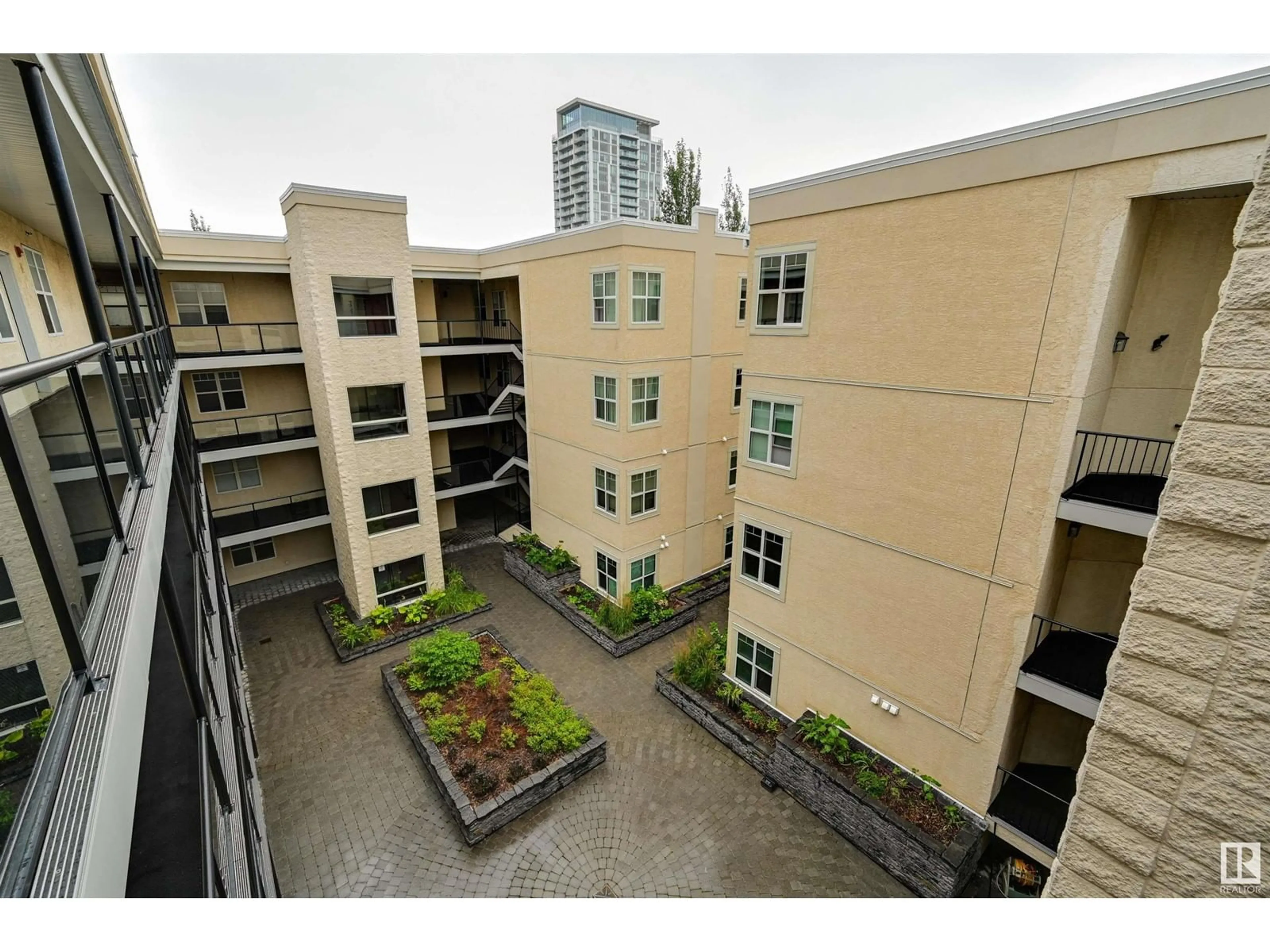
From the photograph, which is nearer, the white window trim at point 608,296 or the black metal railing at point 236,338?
the white window trim at point 608,296

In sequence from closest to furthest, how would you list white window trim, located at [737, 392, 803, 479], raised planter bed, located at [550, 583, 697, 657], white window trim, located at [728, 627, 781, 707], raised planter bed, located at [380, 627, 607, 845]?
raised planter bed, located at [380, 627, 607, 845] < white window trim, located at [737, 392, 803, 479] < white window trim, located at [728, 627, 781, 707] < raised planter bed, located at [550, 583, 697, 657]

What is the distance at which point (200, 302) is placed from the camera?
14641 mm

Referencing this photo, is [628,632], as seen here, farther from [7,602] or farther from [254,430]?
[7,602]

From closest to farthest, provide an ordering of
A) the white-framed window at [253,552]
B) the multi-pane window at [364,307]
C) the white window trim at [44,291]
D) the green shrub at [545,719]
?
the white window trim at [44,291], the green shrub at [545,719], the multi-pane window at [364,307], the white-framed window at [253,552]

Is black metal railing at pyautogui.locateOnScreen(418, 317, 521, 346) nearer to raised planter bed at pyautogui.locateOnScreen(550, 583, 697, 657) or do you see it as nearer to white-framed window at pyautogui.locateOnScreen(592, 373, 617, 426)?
white-framed window at pyautogui.locateOnScreen(592, 373, 617, 426)

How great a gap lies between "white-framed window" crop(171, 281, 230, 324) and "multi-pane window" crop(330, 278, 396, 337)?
5.02 metres

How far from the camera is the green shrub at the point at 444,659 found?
11.5 meters

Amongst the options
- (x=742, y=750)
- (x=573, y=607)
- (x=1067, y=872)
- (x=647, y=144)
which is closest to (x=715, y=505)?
(x=573, y=607)

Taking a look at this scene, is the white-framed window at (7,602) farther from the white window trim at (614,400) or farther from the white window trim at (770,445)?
the white window trim at (614,400)

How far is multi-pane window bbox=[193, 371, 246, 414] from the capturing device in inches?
590

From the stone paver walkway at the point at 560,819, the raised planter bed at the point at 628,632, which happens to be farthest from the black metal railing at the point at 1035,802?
the raised planter bed at the point at 628,632

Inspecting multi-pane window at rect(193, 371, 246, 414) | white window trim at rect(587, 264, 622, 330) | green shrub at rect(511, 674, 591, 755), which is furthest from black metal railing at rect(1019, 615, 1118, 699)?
multi-pane window at rect(193, 371, 246, 414)

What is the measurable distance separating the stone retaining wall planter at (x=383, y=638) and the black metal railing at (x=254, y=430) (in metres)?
4.94

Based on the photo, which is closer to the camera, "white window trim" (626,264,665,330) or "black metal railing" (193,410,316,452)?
"white window trim" (626,264,665,330)
